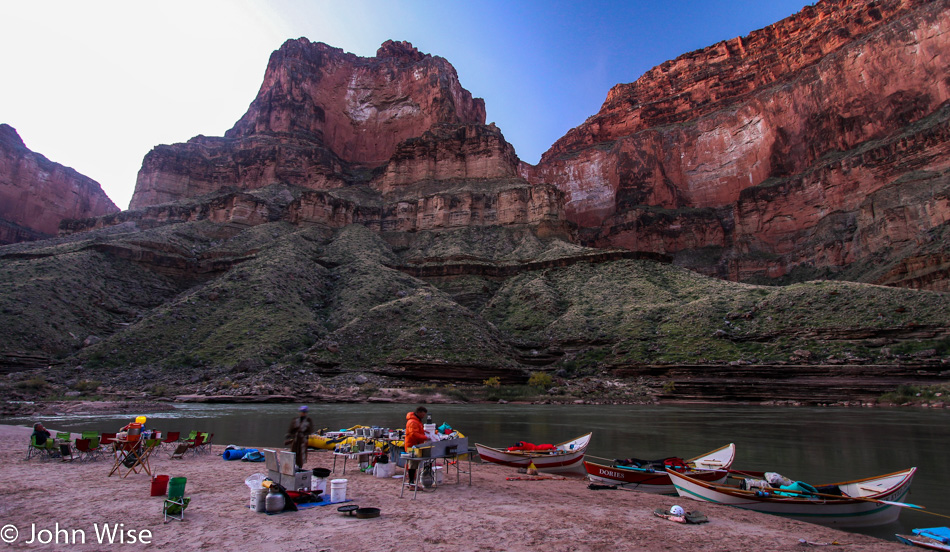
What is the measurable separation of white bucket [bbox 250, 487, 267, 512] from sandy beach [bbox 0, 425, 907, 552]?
14 cm

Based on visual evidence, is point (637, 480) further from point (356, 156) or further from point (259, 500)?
point (356, 156)

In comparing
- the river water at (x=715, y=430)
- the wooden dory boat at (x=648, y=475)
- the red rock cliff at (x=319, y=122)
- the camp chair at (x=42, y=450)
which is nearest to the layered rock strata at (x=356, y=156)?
the red rock cliff at (x=319, y=122)

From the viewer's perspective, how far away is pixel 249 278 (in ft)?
219

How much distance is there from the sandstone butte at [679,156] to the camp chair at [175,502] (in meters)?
77.7

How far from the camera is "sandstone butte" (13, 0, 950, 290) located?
3369 inches

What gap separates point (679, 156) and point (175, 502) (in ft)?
469

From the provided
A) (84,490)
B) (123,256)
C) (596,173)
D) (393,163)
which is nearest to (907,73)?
(596,173)

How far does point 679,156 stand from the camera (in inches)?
5207

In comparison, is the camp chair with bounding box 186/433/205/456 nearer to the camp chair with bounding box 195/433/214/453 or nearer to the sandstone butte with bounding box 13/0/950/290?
the camp chair with bounding box 195/433/214/453

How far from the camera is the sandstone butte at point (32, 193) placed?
113312 mm

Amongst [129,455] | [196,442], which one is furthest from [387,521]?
[196,442]

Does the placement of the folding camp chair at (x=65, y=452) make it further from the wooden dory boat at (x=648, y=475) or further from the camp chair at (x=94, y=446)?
the wooden dory boat at (x=648, y=475)

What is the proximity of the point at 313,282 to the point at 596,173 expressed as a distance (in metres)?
95.3

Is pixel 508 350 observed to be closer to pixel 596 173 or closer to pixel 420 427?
pixel 420 427
